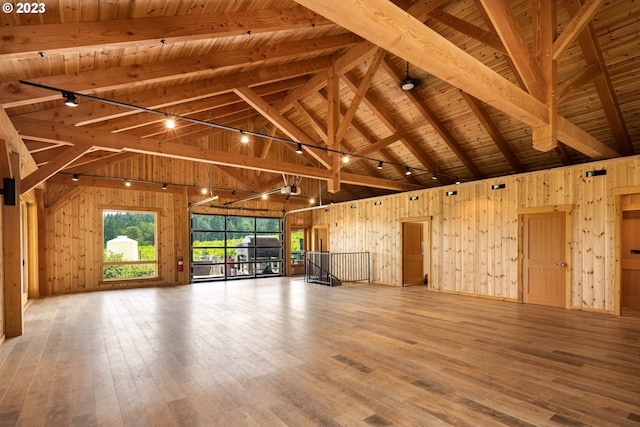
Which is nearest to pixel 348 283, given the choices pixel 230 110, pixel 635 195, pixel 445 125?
pixel 445 125

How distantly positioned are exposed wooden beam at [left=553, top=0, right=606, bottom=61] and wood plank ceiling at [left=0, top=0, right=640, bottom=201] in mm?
20

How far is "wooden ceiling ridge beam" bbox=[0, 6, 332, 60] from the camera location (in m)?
3.11

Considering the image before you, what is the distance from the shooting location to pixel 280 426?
2.52 m

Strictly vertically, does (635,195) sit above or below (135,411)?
above

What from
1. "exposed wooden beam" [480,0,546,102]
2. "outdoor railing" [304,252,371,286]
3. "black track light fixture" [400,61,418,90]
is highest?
"black track light fixture" [400,61,418,90]

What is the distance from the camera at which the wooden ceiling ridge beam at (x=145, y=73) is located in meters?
4.14

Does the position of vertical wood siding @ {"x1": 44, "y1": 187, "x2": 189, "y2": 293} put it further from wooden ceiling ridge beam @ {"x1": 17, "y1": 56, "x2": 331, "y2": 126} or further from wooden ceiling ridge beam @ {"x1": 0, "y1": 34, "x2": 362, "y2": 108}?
wooden ceiling ridge beam @ {"x1": 0, "y1": 34, "x2": 362, "y2": 108}

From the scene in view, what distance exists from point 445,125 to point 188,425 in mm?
8723

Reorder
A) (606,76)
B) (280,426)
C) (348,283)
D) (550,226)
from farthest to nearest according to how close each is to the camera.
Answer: (348,283)
(550,226)
(606,76)
(280,426)

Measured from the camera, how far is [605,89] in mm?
6191

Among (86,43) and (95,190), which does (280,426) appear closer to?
(86,43)

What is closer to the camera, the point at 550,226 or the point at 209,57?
the point at 209,57

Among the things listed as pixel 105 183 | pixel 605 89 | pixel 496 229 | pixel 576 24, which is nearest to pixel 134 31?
pixel 576 24

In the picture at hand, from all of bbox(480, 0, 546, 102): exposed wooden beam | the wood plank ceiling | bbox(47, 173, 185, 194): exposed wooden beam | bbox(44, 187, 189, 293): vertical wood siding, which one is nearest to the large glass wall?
bbox(47, 173, 185, 194): exposed wooden beam
